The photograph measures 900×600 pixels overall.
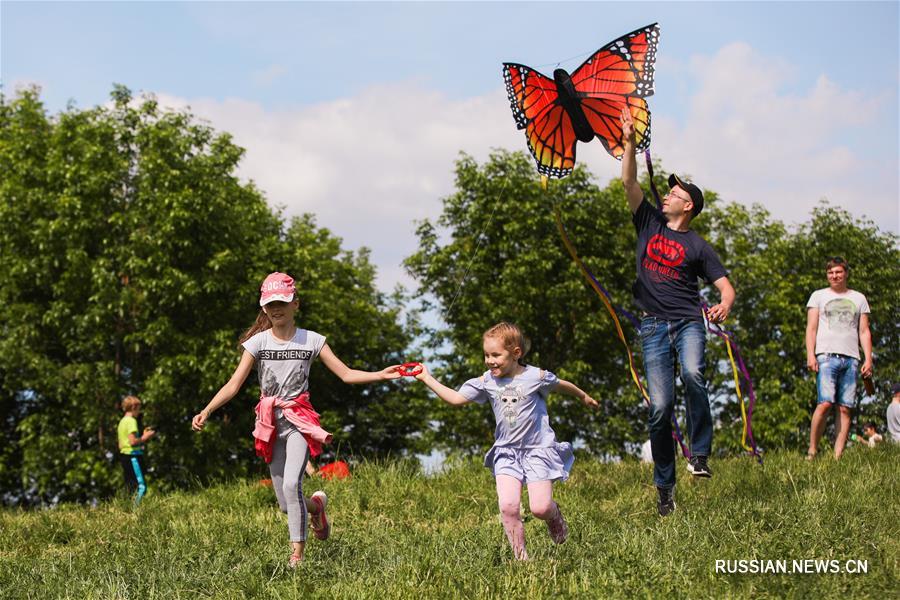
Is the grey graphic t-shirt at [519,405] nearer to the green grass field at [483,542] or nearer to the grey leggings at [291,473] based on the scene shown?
the green grass field at [483,542]

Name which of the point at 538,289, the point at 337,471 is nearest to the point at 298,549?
the point at 337,471

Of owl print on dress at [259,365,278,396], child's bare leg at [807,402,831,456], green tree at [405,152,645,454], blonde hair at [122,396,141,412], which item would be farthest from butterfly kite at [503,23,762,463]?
green tree at [405,152,645,454]

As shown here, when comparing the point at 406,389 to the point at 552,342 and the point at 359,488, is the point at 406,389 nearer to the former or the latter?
the point at 552,342

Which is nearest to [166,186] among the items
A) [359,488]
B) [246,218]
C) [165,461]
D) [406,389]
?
[246,218]

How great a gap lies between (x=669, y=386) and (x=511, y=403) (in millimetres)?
1582

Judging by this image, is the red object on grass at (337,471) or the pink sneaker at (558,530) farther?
the red object on grass at (337,471)

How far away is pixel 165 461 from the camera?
2689 cm

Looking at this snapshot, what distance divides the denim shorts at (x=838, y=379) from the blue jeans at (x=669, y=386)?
364 cm

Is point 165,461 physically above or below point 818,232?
below

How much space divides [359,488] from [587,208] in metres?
22.9

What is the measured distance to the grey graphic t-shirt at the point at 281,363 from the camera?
634 centimetres

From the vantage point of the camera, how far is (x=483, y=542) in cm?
577

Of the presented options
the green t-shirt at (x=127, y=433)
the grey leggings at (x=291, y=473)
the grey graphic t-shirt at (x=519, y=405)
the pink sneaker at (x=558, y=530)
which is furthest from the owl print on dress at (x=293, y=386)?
the green t-shirt at (x=127, y=433)

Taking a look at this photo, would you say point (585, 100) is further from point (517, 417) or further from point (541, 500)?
point (541, 500)
